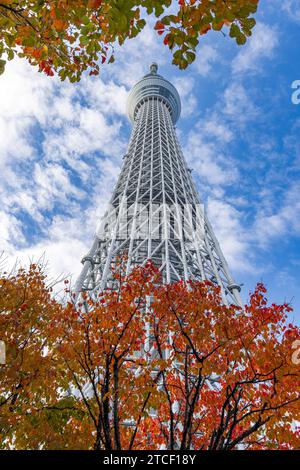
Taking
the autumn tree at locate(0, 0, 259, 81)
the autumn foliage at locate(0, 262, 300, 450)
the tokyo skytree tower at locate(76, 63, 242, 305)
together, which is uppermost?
the tokyo skytree tower at locate(76, 63, 242, 305)

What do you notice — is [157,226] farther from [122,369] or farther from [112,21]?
[112,21]

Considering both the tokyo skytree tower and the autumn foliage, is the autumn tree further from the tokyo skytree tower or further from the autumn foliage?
the tokyo skytree tower

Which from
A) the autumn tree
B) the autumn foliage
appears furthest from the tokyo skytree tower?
the autumn tree

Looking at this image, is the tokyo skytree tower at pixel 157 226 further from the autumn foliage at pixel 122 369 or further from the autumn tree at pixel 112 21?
the autumn tree at pixel 112 21

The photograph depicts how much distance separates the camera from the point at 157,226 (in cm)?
2462

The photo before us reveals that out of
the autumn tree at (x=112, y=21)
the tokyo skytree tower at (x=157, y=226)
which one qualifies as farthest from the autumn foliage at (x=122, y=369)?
the tokyo skytree tower at (x=157, y=226)

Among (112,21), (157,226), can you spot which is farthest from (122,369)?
(157,226)

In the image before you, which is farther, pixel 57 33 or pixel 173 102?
pixel 173 102

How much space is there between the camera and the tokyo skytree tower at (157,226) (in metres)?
21.3

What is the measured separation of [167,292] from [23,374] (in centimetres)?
378

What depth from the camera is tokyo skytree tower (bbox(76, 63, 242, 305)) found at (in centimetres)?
Answer: 2131
